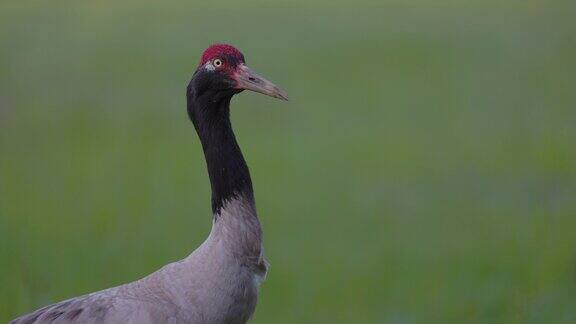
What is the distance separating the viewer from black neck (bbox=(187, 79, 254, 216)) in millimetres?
2982

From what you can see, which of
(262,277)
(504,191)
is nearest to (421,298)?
(504,191)

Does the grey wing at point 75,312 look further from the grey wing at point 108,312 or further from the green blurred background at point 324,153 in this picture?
the green blurred background at point 324,153

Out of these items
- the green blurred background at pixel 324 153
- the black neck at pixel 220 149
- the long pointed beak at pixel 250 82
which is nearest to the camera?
the long pointed beak at pixel 250 82

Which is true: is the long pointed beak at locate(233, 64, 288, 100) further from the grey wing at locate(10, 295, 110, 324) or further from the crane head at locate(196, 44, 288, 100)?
the grey wing at locate(10, 295, 110, 324)

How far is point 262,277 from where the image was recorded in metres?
3.07

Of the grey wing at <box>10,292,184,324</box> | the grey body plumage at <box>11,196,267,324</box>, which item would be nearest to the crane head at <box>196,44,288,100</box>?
the grey body plumage at <box>11,196,267,324</box>

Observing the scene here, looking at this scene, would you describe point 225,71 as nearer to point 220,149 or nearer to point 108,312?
point 220,149

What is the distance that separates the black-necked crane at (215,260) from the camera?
9.49 ft

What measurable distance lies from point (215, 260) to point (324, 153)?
10.3 feet

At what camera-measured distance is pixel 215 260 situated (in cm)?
292

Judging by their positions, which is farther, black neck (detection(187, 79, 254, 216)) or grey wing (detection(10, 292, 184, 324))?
black neck (detection(187, 79, 254, 216))

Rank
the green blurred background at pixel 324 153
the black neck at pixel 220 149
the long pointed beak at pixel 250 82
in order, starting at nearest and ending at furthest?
the long pointed beak at pixel 250 82 → the black neck at pixel 220 149 → the green blurred background at pixel 324 153

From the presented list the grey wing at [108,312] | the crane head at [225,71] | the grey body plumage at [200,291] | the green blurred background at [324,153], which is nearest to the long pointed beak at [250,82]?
the crane head at [225,71]

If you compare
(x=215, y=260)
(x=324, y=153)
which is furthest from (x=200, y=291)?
(x=324, y=153)
